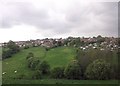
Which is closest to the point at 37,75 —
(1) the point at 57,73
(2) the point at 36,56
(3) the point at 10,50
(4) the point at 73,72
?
(1) the point at 57,73

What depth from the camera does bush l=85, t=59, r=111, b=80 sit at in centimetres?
3919

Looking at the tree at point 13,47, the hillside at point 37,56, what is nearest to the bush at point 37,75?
the hillside at point 37,56

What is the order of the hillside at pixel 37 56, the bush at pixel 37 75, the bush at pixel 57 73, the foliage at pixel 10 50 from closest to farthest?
the bush at pixel 37 75 → the bush at pixel 57 73 → the hillside at pixel 37 56 → the foliage at pixel 10 50

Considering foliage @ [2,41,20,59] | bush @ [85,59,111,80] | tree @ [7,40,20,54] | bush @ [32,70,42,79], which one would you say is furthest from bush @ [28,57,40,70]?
bush @ [85,59,111,80]

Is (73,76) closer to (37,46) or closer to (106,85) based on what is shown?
(106,85)

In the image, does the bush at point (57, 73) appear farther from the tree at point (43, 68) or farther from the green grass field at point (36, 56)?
the green grass field at point (36, 56)

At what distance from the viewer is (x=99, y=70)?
133 ft

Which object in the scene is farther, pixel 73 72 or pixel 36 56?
pixel 36 56

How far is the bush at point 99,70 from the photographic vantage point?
39.2m

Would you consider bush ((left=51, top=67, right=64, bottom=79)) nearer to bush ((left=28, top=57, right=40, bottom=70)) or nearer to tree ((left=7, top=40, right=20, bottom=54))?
bush ((left=28, top=57, right=40, bottom=70))

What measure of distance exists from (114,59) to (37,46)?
3083cm

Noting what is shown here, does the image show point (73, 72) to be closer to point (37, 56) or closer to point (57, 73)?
point (57, 73)

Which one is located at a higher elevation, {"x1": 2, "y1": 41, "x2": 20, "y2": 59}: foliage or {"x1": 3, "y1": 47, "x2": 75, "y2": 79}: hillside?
{"x1": 2, "y1": 41, "x2": 20, "y2": 59}: foliage

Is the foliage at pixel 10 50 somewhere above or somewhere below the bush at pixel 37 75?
above
